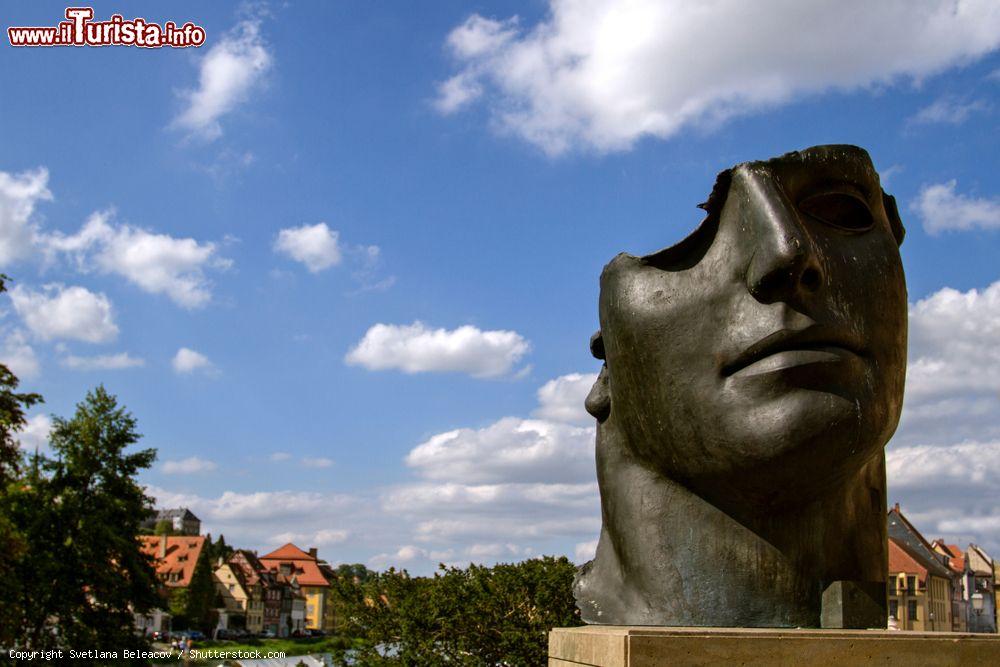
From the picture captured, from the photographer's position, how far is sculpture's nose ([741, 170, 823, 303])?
206 inches

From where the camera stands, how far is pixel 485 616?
21.0m

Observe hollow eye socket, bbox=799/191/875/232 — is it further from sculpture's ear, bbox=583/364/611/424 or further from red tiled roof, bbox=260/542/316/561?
red tiled roof, bbox=260/542/316/561

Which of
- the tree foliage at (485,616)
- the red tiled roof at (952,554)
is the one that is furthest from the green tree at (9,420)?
the red tiled roof at (952,554)

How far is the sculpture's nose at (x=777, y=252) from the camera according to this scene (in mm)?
5223

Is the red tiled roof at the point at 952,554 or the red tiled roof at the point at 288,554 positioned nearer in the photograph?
the red tiled roof at the point at 952,554

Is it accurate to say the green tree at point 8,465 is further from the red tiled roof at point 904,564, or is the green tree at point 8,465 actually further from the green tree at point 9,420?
the red tiled roof at point 904,564

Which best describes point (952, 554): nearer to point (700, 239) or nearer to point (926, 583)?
point (926, 583)

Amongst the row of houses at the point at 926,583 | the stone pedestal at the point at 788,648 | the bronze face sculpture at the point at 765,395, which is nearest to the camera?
the stone pedestal at the point at 788,648

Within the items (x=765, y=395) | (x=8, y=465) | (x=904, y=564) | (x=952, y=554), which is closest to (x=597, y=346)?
(x=765, y=395)

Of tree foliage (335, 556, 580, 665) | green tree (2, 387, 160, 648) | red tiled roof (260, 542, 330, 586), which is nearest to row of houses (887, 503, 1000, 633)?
tree foliage (335, 556, 580, 665)

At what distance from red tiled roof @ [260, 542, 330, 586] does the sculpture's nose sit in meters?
96.8

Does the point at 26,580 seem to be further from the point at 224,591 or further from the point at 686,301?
the point at 224,591

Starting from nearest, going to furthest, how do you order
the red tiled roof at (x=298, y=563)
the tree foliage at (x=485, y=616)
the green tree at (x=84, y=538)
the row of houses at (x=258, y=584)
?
1. the tree foliage at (x=485, y=616)
2. the green tree at (x=84, y=538)
3. the row of houses at (x=258, y=584)
4. the red tiled roof at (x=298, y=563)

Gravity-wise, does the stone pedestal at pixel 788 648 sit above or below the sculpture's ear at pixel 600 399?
below
